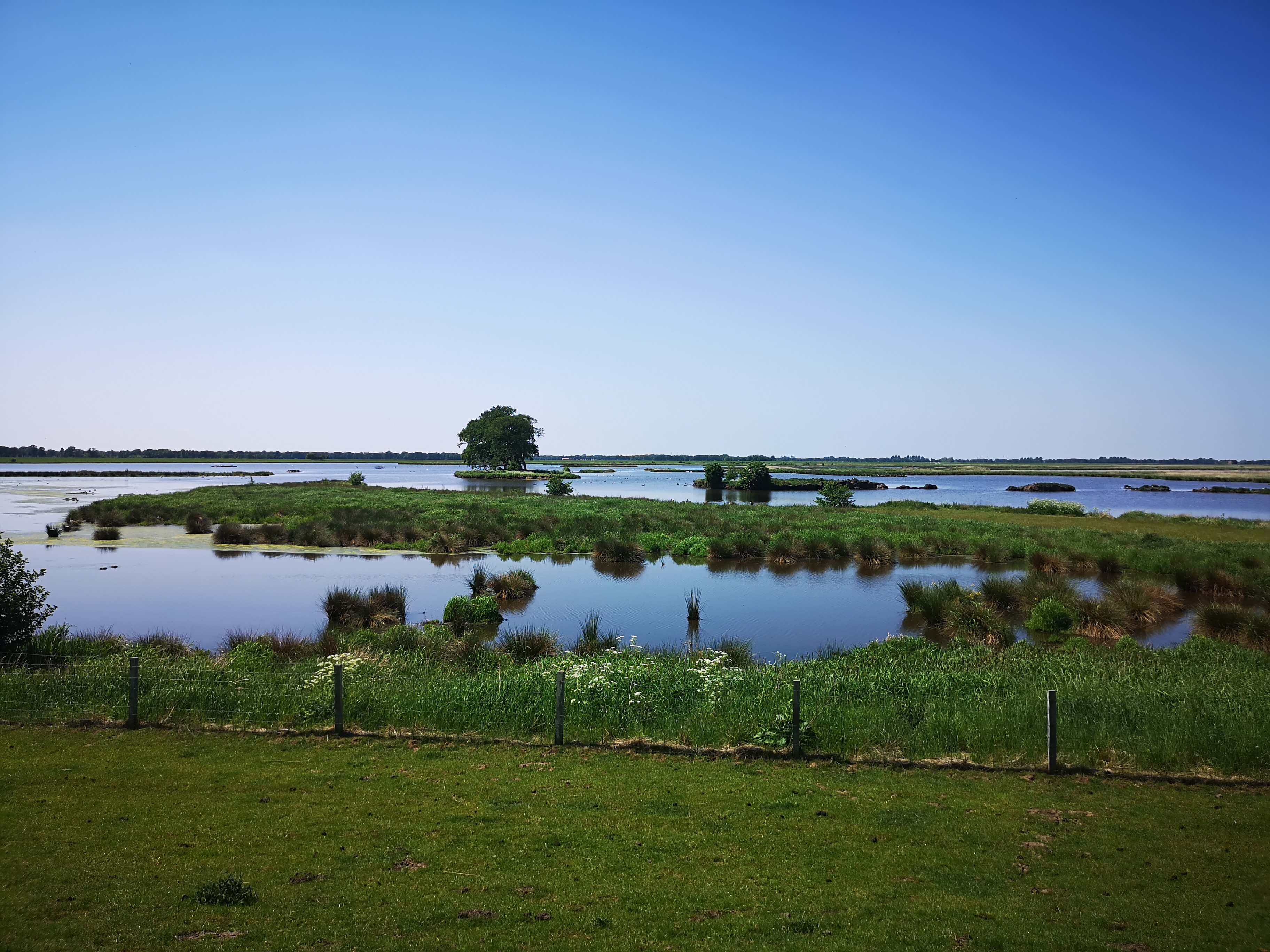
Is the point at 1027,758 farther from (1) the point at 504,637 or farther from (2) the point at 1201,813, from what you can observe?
(1) the point at 504,637

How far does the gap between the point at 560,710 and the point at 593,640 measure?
742 centimetres

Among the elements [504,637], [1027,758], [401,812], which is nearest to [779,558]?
[504,637]

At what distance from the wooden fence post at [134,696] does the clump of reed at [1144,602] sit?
25541mm

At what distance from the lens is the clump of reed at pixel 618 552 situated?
38000mm

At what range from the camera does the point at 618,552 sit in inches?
1496

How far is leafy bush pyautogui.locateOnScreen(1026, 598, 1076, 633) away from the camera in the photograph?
2186 cm

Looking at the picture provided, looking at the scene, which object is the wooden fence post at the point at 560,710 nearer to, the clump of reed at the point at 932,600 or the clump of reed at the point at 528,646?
the clump of reed at the point at 528,646

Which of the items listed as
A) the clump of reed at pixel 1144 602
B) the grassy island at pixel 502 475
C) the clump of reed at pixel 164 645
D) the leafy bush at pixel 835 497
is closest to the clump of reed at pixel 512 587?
the clump of reed at pixel 164 645

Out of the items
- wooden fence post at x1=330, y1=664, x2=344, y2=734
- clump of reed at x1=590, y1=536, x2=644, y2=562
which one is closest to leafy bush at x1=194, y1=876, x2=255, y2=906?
wooden fence post at x1=330, y1=664, x2=344, y2=734

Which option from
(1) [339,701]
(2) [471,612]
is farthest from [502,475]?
(1) [339,701]

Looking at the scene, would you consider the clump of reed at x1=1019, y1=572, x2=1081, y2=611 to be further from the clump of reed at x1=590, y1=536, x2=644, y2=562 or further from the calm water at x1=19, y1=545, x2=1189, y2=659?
the clump of reed at x1=590, y1=536, x2=644, y2=562

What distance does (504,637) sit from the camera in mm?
19438

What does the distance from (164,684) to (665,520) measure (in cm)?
3868

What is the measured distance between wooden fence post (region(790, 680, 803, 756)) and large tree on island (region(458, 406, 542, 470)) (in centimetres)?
13545
